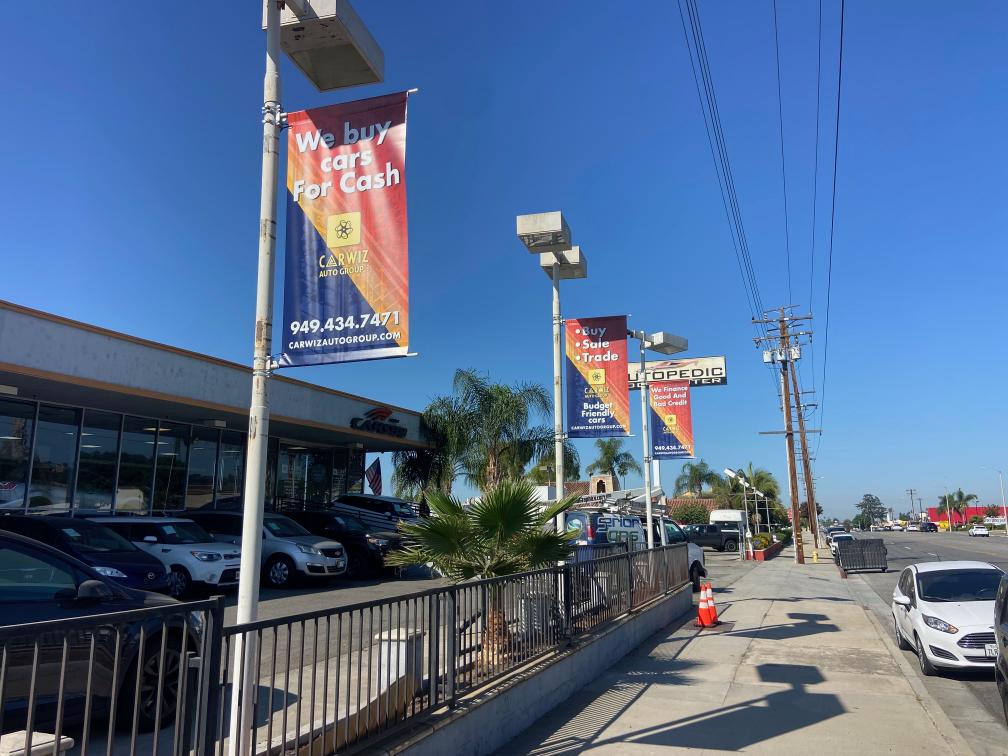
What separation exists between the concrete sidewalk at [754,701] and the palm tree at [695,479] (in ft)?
219

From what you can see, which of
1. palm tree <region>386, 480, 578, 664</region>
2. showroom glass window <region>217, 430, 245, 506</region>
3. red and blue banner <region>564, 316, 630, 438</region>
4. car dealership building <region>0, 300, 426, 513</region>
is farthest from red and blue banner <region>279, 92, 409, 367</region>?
showroom glass window <region>217, 430, 245, 506</region>

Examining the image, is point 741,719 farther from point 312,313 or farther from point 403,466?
point 403,466

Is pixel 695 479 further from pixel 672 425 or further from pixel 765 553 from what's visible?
pixel 672 425

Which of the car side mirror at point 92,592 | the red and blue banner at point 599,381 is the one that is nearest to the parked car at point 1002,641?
the red and blue banner at point 599,381

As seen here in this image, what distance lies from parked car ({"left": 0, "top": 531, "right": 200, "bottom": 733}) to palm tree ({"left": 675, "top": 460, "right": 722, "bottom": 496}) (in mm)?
77036

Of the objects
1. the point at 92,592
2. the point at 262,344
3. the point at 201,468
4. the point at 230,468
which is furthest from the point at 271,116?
the point at 230,468

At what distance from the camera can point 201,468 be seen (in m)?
20.5

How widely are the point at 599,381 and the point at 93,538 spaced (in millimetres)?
8582

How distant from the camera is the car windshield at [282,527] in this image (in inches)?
651

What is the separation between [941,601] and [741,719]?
466cm

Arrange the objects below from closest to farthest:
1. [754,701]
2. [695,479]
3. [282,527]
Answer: [754,701] → [282,527] → [695,479]

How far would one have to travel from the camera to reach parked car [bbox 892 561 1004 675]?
9.35 m

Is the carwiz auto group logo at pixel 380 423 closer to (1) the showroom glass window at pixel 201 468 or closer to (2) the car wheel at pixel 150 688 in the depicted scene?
(1) the showroom glass window at pixel 201 468

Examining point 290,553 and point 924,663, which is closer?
point 924,663
